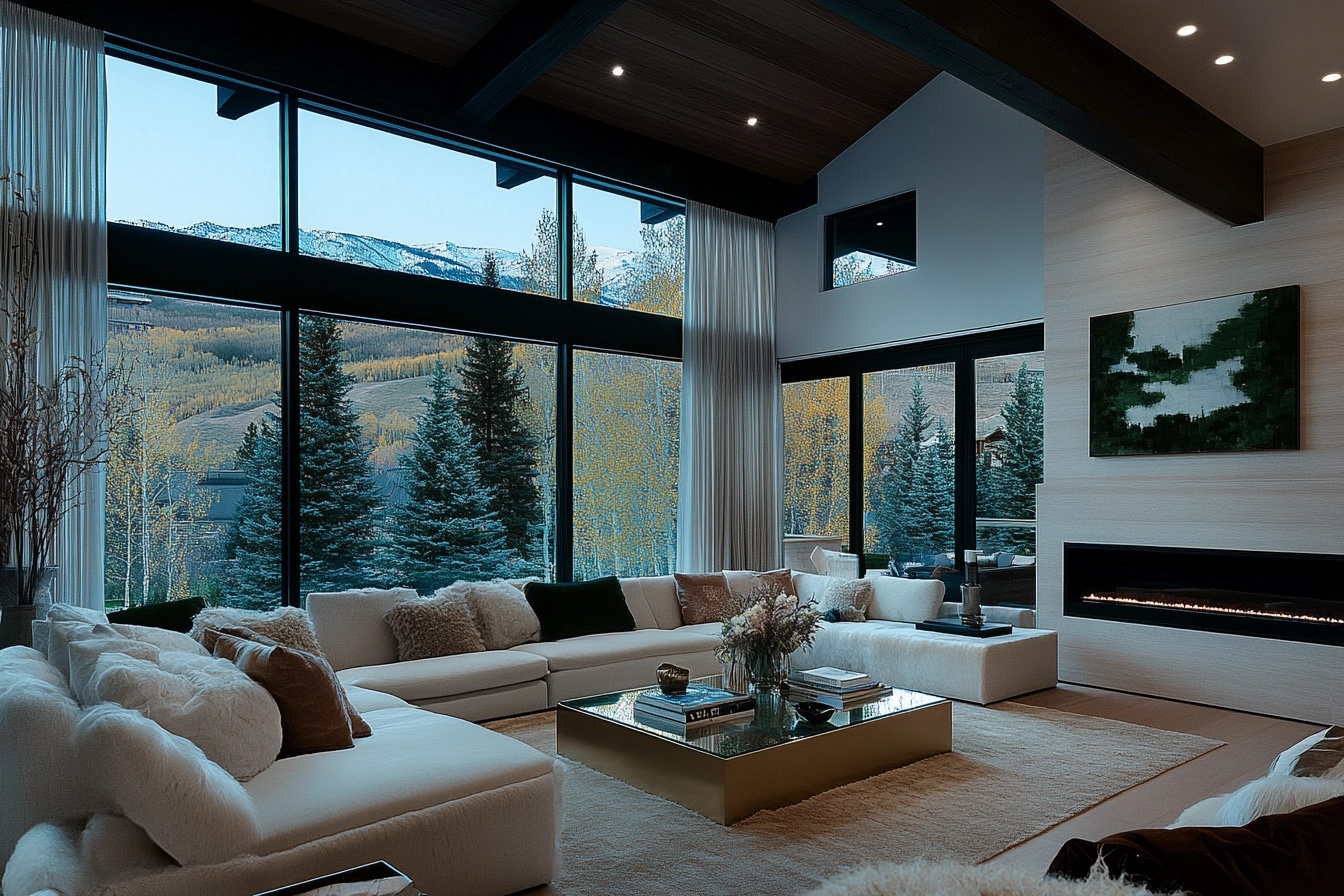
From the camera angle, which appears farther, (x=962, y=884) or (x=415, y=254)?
(x=415, y=254)

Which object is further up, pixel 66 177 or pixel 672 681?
pixel 66 177

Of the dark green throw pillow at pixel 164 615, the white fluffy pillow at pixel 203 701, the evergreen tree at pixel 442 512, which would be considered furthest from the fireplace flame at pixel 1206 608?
the dark green throw pillow at pixel 164 615

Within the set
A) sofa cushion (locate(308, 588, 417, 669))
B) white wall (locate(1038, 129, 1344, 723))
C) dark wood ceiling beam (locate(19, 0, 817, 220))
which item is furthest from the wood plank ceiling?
sofa cushion (locate(308, 588, 417, 669))

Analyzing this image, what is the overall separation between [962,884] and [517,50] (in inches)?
214

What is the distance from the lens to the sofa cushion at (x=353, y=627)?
15.8 feet

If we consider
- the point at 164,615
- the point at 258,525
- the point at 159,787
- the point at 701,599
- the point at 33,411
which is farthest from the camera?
the point at 701,599

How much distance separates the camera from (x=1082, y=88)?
13.1 feet

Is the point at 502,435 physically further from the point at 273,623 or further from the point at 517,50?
the point at 273,623

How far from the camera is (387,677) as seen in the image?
4496 millimetres

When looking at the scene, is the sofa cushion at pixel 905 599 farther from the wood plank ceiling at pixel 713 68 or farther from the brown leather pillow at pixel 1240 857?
the brown leather pillow at pixel 1240 857

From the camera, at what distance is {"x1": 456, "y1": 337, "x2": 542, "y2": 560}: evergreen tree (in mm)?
6469

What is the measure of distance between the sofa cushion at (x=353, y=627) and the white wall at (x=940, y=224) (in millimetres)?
4537

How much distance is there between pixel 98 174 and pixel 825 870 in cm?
494

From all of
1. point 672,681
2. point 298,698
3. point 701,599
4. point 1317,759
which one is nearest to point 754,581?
point 701,599
